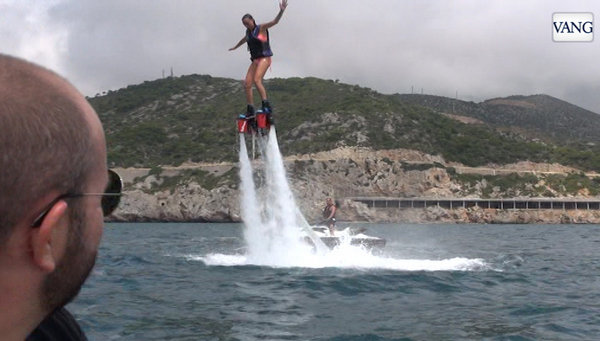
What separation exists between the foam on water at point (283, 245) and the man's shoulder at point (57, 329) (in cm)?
2184

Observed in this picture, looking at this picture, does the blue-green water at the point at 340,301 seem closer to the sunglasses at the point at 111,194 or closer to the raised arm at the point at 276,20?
the raised arm at the point at 276,20

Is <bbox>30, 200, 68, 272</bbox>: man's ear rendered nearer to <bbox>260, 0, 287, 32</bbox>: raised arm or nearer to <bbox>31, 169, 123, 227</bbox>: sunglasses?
<bbox>31, 169, 123, 227</bbox>: sunglasses

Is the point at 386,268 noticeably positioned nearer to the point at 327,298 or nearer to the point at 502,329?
the point at 327,298

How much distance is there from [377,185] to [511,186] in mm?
21572

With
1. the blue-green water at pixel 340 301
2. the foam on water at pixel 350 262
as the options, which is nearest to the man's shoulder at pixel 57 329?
the blue-green water at pixel 340 301

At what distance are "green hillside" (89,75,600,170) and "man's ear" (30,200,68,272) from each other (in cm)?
9110

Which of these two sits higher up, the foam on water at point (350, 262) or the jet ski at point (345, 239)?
the jet ski at point (345, 239)

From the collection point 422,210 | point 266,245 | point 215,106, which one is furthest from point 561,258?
point 215,106

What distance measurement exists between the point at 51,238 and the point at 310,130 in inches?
4096

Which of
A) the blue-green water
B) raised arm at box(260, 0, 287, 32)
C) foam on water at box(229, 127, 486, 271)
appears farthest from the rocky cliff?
raised arm at box(260, 0, 287, 32)

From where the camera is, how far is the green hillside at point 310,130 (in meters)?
102

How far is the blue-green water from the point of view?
11.5 metres

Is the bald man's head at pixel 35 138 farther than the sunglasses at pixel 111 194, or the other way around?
the sunglasses at pixel 111 194

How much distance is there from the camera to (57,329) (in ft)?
6.33
